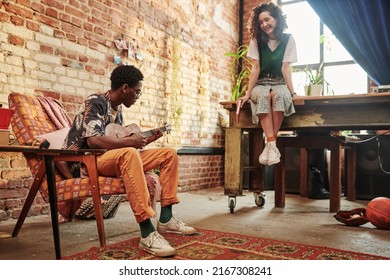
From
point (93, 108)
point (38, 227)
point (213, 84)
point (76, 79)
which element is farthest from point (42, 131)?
point (213, 84)

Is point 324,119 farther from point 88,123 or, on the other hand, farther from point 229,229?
point 88,123

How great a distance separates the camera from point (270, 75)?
336 centimetres

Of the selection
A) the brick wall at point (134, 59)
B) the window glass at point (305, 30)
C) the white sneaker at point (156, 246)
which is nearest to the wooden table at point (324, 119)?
the brick wall at point (134, 59)

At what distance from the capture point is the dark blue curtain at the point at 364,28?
474 cm

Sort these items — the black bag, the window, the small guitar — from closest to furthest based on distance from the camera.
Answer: the small guitar, the black bag, the window

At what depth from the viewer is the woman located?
3199 mm

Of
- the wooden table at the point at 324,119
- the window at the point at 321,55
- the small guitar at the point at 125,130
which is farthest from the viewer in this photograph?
the window at the point at 321,55

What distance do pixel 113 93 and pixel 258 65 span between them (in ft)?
4.83

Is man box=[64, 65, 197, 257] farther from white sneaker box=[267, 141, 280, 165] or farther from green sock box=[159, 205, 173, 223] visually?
white sneaker box=[267, 141, 280, 165]

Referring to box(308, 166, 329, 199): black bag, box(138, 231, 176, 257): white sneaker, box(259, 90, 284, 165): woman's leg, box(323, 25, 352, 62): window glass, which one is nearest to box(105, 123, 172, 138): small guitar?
box(138, 231, 176, 257): white sneaker

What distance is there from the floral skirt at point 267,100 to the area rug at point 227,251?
1184 millimetres

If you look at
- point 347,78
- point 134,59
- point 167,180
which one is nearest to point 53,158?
point 167,180

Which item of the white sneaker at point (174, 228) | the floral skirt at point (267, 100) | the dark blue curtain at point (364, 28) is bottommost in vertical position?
the white sneaker at point (174, 228)

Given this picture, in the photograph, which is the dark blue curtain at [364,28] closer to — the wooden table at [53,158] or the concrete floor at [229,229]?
the concrete floor at [229,229]
